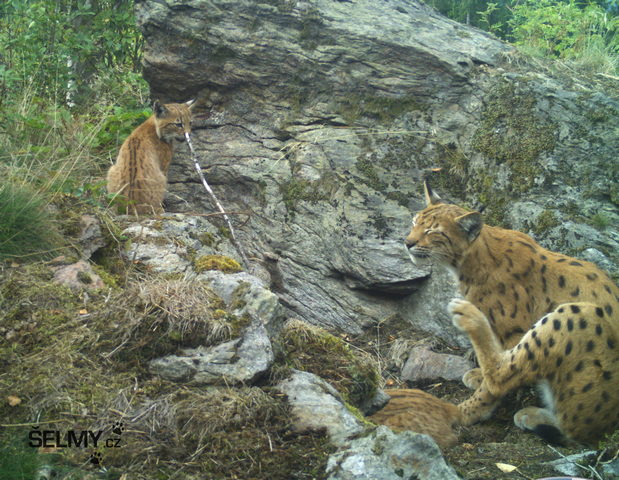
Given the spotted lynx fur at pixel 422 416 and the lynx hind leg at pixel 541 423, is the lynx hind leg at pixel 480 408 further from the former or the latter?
the lynx hind leg at pixel 541 423

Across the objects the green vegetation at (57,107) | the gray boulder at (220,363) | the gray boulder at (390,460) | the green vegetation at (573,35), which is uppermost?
the green vegetation at (573,35)

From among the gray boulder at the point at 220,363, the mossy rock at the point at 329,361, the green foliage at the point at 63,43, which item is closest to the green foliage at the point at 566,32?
the mossy rock at the point at 329,361

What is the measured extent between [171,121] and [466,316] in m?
4.62

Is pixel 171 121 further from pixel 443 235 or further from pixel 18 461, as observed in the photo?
pixel 18 461

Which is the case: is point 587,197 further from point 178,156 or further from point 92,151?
point 92,151

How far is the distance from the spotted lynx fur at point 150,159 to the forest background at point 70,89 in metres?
0.32

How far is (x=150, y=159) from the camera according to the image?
8.10 metres

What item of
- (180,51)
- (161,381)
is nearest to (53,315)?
→ (161,381)

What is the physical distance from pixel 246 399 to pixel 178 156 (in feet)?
17.0

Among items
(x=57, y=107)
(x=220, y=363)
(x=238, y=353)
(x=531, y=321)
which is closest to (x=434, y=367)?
(x=531, y=321)

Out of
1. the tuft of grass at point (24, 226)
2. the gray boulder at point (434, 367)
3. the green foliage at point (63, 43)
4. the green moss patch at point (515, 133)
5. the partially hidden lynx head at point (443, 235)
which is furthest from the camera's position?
the green foliage at point (63, 43)

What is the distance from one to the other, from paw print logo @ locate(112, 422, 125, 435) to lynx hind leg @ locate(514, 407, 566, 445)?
342 cm

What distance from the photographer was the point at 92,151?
8.73 metres

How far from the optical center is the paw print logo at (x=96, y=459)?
12.7ft
